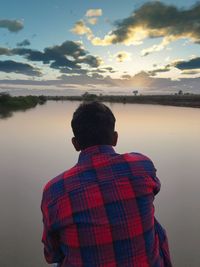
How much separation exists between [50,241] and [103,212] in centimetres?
29

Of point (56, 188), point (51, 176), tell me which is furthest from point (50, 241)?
point (51, 176)

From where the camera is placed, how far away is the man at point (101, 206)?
125 cm

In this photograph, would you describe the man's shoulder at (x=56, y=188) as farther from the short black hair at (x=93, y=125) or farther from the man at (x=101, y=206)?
the short black hair at (x=93, y=125)

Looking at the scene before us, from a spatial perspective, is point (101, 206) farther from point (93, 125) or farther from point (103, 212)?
point (93, 125)

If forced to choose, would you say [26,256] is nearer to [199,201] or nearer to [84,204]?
[84,204]

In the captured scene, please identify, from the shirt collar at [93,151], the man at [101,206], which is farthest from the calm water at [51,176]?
the shirt collar at [93,151]

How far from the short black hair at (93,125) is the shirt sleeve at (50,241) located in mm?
303

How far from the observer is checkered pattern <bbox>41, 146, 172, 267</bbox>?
1247mm

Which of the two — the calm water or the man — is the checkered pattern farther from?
A: the calm water

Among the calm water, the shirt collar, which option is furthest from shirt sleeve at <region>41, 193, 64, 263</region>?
the calm water

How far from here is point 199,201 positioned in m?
4.00

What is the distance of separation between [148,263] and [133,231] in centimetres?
16

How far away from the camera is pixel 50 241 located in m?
1.37

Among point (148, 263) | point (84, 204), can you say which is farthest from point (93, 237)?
point (148, 263)
